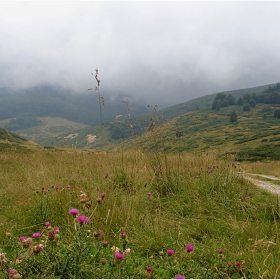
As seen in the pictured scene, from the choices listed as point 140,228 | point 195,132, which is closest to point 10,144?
point 140,228

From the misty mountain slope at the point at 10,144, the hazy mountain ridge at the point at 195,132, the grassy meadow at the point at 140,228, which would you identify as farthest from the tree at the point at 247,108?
the grassy meadow at the point at 140,228

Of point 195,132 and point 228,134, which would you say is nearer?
point 228,134

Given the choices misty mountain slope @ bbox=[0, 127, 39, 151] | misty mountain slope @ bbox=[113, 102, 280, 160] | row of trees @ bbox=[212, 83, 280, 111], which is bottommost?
misty mountain slope @ bbox=[113, 102, 280, 160]

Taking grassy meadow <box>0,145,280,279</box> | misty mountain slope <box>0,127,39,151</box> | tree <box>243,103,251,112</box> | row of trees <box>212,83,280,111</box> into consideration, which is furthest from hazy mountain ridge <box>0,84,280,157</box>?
row of trees <box>212,83,280,111</box>

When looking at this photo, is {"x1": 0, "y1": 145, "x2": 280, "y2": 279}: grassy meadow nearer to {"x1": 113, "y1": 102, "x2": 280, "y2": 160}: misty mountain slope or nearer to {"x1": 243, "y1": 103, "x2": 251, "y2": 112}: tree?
{"x1": 113, "y1": 102, "x2": 280, "y2": 160}: misty mountain slope

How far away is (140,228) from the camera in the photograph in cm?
349

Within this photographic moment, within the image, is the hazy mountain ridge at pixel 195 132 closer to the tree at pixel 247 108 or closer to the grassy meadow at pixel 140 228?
the grassy meadow at pixel 140 228

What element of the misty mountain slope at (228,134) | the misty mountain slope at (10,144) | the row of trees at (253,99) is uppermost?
the row of trees at (253,99)

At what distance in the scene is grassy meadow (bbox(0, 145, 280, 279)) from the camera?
2.19 metres

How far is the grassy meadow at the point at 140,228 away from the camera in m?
2.19

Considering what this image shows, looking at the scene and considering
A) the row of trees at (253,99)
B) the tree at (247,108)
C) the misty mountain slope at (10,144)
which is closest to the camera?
the misty mountain slope at (10,144)

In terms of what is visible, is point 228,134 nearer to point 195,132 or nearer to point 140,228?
point 195,132

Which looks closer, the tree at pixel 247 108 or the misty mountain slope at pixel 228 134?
the misty mountain slope at pixel 228 134

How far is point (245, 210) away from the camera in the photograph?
15.3ft
